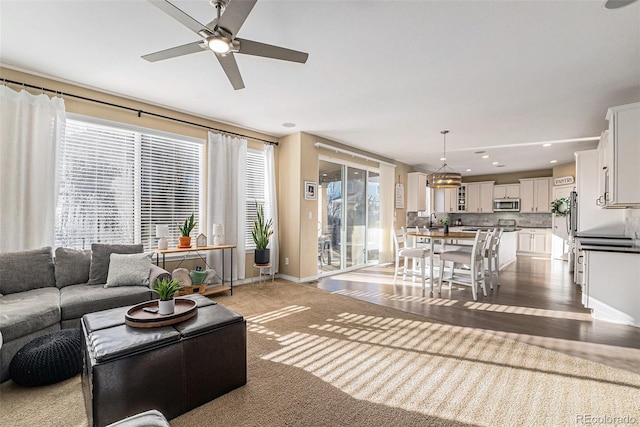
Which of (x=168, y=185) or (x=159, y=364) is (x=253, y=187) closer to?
(x=168, y=185)

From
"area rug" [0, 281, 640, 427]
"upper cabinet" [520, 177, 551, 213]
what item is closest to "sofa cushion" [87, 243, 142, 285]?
"area rug" [0, 281, 640, 427]

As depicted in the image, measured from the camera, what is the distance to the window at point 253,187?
507 cm

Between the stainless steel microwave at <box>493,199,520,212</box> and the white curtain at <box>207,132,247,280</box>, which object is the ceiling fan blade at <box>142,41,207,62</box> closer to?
the white curtain at <box>207,132,247,280</box>

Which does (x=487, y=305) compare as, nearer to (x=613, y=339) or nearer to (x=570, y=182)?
(x=613, y=339)

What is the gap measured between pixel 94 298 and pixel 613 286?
5.45 m

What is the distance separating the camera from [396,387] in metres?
2.02

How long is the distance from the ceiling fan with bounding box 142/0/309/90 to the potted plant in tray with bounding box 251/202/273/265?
115 inches

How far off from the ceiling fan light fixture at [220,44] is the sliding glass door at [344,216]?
3.80 m

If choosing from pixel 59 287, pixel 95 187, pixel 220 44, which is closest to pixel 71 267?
pixel 59 287

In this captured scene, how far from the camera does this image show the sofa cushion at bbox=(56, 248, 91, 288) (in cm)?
289

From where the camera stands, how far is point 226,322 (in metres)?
1.95

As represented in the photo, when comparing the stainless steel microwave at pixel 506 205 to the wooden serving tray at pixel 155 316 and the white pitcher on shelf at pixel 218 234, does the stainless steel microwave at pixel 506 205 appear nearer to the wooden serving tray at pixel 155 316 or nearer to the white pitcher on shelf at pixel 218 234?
the white pitcher on shelf at pixel 218 234

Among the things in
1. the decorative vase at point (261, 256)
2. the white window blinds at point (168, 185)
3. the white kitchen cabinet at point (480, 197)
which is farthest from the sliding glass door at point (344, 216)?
the white kitchen cabinet at point (480, 197)

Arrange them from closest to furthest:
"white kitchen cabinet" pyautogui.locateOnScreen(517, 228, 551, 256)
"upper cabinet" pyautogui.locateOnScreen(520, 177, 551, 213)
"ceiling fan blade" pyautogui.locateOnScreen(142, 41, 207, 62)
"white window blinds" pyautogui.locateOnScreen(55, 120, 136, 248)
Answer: "ceiling fan blade" pyautogui.locateOnScreen(142, 41, 207, 62) < "white window blinds" pyautogui.locateOnScreen(55, 120, 136, 248) < "white kitchen cabinet" pyautogui.locateOnScreen(517, 228, 551, 256) < "upper cabinet" pyautogui.locateOnScreen(520, 177, 551, 213)
